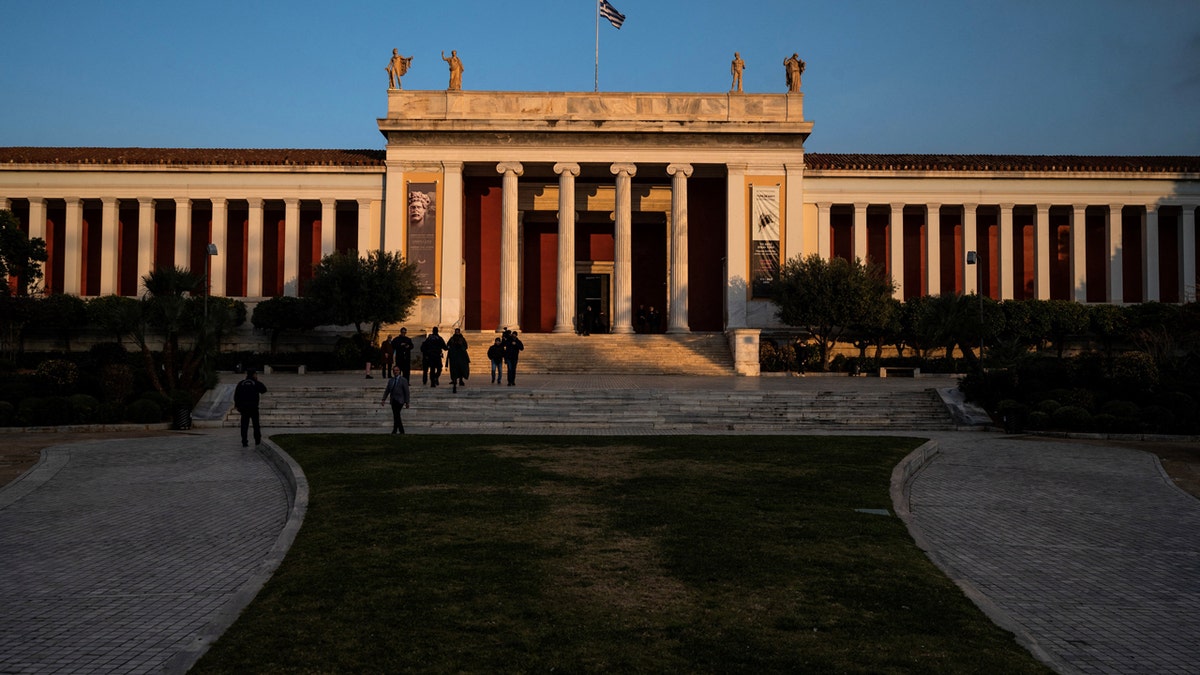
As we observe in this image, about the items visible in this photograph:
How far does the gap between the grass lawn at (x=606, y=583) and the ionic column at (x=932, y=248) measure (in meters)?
30.7

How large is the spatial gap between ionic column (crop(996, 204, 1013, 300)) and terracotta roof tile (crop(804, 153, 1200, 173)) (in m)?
1.99

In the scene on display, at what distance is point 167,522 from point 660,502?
207 inches

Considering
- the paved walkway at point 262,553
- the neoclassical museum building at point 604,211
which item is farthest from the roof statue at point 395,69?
the paved walkway at point 262,553

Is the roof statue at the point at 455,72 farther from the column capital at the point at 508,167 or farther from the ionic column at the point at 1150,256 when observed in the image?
the ionic column at the point at 1150,256

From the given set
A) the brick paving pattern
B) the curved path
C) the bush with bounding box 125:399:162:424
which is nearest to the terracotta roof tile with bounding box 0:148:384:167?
the bush with bounding box 125:399:162:424

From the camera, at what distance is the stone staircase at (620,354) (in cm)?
3303

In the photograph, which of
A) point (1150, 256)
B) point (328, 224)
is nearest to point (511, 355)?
point (328, 224)

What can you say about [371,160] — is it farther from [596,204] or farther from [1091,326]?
[1091,326]

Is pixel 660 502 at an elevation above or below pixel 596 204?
below

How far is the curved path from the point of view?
5.80 metres

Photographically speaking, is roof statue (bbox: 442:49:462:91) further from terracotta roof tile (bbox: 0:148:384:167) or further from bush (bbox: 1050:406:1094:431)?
bush (bbox: 1050:406:1094:431)

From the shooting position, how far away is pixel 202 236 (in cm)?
4231

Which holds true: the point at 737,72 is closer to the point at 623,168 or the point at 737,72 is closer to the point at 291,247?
the point at 623,168

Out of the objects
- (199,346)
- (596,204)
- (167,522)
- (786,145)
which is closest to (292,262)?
(596,204)
